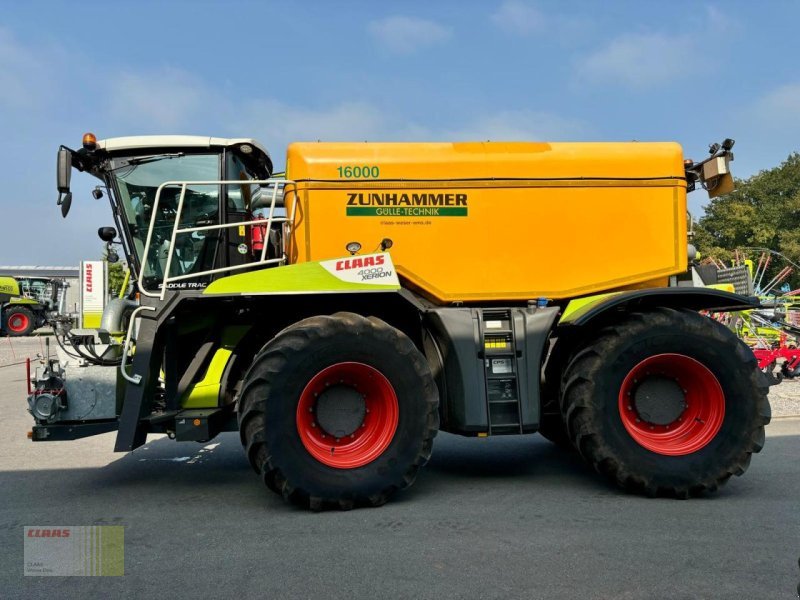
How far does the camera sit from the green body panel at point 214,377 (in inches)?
190

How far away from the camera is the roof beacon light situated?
4.97m

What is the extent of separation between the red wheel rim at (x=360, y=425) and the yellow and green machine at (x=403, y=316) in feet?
0.06

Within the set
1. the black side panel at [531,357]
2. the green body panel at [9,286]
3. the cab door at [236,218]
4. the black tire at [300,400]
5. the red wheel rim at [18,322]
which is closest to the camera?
the black tire at [300,400]

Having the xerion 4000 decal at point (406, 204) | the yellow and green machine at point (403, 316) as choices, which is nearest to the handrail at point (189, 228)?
the yellow and green machine at point (403, 316)

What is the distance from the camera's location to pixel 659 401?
4.81m

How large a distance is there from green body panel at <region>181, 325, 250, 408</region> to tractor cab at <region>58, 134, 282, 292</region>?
0.51 metres

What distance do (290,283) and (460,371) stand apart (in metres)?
1.48

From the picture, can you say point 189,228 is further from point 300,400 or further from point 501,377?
point 501,377

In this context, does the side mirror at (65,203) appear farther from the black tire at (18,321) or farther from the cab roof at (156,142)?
the black tire at (18,321)

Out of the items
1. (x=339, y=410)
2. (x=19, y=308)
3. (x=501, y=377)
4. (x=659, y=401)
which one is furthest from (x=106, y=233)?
(x=19, y=308)

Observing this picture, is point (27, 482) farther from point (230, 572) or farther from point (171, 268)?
point (230, 572)

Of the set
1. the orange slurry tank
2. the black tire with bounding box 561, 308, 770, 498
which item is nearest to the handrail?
the orange slurry tank

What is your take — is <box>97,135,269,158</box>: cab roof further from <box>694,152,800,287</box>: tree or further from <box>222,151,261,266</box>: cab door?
<box>694,152,800,287</box>: tree

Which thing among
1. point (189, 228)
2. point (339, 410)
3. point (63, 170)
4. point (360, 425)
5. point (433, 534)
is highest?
point (63, 170)
